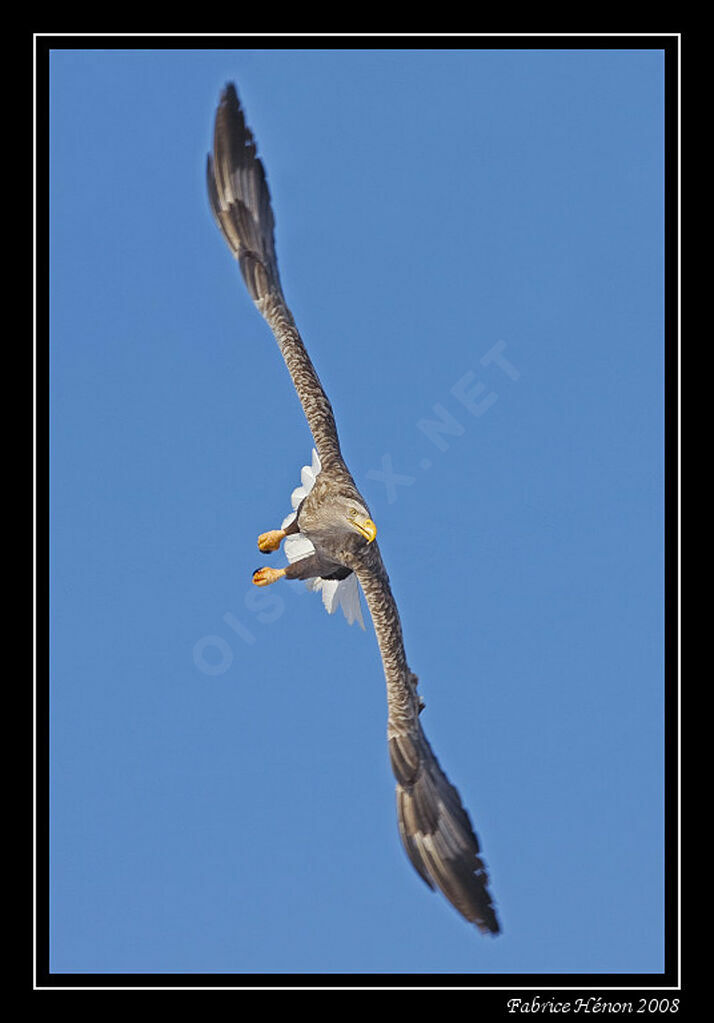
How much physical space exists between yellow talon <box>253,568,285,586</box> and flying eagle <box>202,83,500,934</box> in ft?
0.04

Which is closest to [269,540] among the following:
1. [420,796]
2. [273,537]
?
[273,537]

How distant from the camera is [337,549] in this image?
1295 cm

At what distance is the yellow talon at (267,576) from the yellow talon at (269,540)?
432 millimetres

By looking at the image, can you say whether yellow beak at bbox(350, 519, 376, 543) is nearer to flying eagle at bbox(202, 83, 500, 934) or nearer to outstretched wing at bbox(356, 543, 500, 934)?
flying eagle at bbox(202, 83, 500, 934)

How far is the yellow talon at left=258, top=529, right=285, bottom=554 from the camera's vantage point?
44.8 feet

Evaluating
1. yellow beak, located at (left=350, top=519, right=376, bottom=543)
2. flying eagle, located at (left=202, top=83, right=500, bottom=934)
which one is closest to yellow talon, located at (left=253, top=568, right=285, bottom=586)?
flying eagle, located at (left=202, top=83, right=500, bottom=934)

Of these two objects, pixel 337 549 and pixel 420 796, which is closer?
pixel 420 796

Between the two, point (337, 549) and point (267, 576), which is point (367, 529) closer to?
point (337, 549)

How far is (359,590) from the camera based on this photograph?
45.6ft

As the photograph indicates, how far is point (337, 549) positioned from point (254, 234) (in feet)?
13.7

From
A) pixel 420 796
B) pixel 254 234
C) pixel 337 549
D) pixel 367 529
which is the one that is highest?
pixel 254 234

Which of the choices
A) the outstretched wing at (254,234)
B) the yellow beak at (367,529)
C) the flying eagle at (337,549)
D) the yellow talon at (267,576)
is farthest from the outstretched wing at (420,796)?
the outstretched wing at (254,234)
